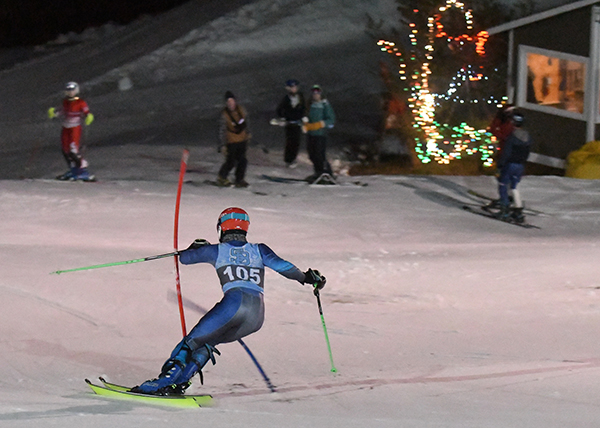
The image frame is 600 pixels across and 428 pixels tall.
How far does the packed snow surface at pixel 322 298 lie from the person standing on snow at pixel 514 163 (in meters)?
0.32

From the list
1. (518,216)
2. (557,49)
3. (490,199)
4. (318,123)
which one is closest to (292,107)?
(318,123)

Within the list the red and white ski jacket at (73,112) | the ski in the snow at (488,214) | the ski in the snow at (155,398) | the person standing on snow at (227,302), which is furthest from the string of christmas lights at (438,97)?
the ski in the snow at (155,398)

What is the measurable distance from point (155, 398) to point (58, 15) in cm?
3294

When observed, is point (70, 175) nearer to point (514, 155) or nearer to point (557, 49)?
point (514, 155)

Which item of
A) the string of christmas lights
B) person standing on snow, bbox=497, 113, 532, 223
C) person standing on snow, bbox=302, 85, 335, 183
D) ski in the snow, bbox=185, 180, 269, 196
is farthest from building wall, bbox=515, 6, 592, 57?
ski in the snow, bbox=185, 180, 269, 196

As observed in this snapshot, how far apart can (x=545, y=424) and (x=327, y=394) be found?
1.48 meters

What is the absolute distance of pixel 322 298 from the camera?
8.73 meters

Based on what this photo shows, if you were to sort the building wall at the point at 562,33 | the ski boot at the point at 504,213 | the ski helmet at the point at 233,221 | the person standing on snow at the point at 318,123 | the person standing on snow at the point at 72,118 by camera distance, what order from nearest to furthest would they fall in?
the ski helmet at the point at 233,221 → the ski boot at the point at 504,213 → the person standing on snow at the point at 72,118 → the person standing on snow at the point at 318,123 → the building wall at the point at 562,33

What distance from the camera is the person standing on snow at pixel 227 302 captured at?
18.5 ft

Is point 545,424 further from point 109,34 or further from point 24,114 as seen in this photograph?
point 109,34

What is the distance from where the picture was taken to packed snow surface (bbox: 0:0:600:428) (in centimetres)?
584

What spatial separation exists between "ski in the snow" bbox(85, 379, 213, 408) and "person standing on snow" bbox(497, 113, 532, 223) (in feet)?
24.1

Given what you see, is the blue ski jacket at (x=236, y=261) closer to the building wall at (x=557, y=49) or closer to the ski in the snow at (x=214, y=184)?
the ski in the snow at (x=214, y=184)

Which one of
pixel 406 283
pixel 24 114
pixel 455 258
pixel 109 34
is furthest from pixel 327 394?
pixel 109 34
